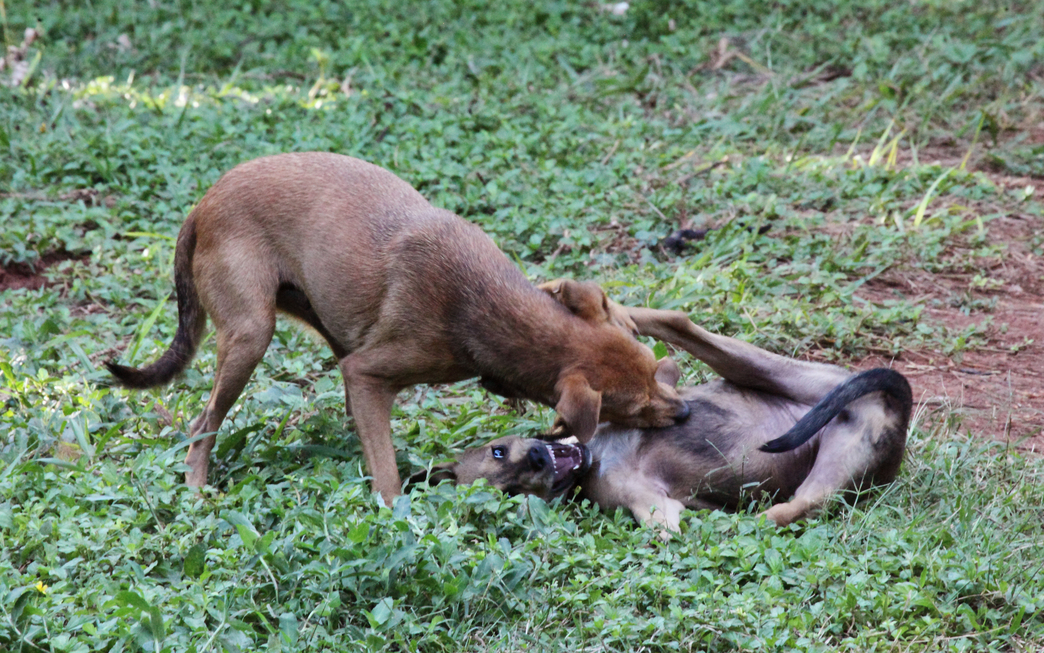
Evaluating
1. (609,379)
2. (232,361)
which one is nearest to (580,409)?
(609,379)

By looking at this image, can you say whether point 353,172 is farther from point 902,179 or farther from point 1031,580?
point 902,179

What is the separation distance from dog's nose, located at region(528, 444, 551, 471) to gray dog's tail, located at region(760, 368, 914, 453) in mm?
966

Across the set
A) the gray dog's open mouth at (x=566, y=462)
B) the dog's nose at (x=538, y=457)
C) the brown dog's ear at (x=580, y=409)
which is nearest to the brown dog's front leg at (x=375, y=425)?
the dog's nose at (x=538, y=457)

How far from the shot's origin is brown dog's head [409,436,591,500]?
472cm

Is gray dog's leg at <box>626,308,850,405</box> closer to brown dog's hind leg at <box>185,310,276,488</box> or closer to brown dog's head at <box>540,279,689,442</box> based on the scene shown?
brown dog's head at <box>540,279,689,442</box>

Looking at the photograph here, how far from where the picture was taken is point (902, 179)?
790 centimetres

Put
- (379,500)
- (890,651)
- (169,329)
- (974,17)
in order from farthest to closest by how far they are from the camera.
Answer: (974,17) → (169,329) → (379,500) → (890,651)

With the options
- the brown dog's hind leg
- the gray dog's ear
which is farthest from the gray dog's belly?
the brown dog's hind leg

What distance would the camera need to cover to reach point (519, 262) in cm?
692

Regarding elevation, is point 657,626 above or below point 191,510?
above

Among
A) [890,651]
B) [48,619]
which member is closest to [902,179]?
[890,651]

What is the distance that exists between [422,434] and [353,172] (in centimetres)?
139

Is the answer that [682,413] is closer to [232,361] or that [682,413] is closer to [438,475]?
[438,475]

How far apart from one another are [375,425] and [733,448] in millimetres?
1671
